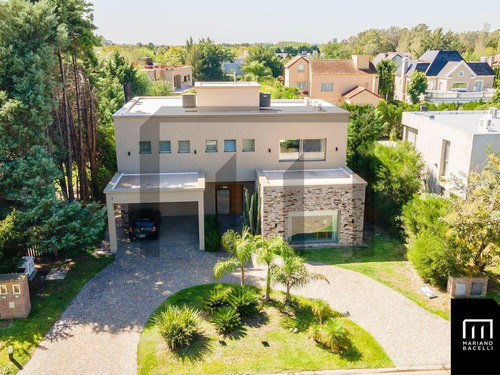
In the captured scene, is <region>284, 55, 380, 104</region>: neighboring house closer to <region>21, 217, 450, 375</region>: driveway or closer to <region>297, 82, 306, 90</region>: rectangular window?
<region>297, 82, 306, 90</region>: rectangular window

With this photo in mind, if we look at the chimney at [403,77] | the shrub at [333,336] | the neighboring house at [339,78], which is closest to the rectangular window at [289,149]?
the shrub at [333,336]

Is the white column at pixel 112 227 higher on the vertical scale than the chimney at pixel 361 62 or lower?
lower

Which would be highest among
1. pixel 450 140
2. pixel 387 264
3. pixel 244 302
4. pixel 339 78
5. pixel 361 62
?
pixel 361 62

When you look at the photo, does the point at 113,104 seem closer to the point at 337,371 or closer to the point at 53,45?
the point at 53,45

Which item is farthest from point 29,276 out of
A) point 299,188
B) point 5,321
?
point 299,188

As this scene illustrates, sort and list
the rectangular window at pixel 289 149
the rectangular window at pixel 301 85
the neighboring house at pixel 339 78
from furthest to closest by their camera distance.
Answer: the rectangular window at pixel 301 85
the neighboring house at pixel 339 78
the rectangular window at pixel 289 149

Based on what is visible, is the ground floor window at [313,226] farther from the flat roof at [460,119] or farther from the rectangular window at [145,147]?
the rectangular window at [145,147]

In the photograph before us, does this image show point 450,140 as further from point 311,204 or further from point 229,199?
point 229,199

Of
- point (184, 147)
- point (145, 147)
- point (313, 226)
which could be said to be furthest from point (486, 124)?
point (145, 147)
